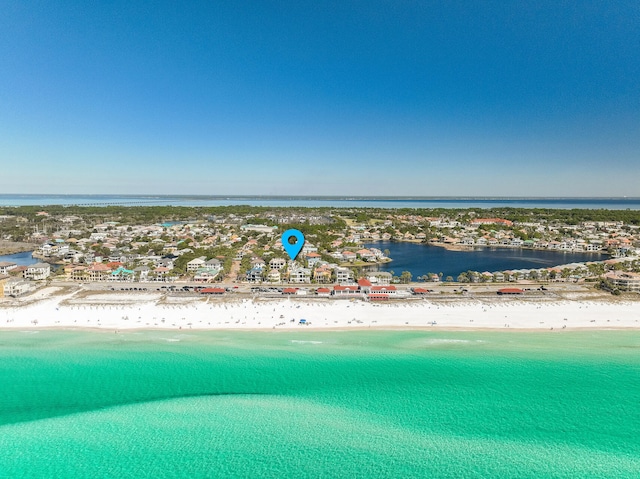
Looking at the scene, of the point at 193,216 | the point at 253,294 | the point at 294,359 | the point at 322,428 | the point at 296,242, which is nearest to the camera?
the point at 322,428

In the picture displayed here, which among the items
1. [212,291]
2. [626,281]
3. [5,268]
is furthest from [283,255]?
[626,281]

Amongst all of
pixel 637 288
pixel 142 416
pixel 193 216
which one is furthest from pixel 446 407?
pixel 193 216

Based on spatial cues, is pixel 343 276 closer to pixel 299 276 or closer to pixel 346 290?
pixel 346 290

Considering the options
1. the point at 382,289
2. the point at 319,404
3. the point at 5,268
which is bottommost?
the point at 319,404

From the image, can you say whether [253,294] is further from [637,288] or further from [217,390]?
[637,288]

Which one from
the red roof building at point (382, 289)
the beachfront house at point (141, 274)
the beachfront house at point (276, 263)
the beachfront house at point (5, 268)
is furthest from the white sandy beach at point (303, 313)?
the beachfront house at point (276, 263)

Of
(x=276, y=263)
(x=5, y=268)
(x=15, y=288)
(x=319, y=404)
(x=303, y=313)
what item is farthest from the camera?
(x=276, y=263)

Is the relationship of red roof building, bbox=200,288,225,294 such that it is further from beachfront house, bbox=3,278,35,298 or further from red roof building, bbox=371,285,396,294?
beachfront house, bbox=3,278,35,298
